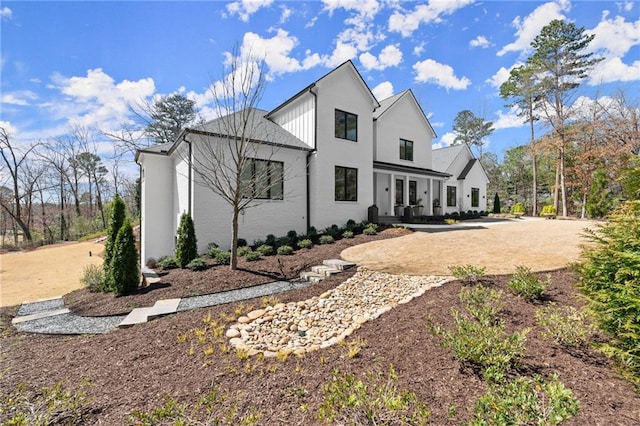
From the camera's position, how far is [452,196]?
23.1m

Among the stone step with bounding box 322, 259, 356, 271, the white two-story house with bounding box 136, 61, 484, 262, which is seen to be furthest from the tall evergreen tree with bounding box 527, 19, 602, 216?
the stone step with bounding box 322, 259, 356, 271

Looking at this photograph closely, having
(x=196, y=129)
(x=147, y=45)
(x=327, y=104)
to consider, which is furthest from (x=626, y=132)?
(x=147, y=45)

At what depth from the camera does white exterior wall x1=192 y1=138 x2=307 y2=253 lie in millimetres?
10383

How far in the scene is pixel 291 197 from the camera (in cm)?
1249

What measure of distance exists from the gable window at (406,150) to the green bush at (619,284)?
52.4 ft

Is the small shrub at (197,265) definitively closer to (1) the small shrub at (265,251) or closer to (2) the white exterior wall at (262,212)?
(2) the white exterior wall at (262,212)

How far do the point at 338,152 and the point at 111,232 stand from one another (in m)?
9.99

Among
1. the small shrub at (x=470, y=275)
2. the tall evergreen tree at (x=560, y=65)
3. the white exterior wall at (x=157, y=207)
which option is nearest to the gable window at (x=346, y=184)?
the white exterior wall at (x=157, y=207)

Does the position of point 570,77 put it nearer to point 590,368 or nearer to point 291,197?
point 291,197

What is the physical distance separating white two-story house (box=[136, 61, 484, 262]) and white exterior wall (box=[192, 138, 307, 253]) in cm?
4

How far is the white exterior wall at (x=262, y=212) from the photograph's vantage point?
1038cm

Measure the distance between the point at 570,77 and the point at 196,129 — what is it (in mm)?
29758

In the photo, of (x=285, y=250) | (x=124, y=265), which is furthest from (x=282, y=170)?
(x=124, y=265)

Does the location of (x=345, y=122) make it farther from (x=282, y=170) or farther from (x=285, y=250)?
(x=285, y=250)
